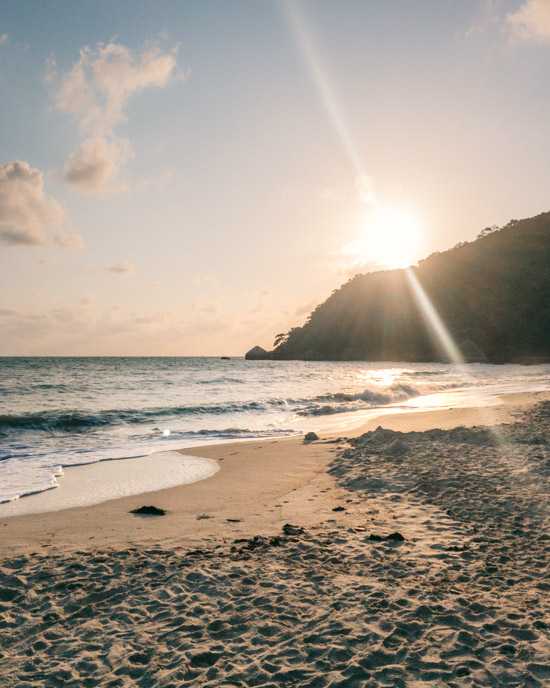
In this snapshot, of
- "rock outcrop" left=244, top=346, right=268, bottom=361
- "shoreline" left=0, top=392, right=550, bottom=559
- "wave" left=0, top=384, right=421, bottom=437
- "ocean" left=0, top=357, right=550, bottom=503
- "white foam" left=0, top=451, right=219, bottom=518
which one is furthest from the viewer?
"rock outcrop" left=244, top=346, right=268, bottom=361

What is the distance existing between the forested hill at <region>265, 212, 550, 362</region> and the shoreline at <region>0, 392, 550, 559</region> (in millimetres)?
74107

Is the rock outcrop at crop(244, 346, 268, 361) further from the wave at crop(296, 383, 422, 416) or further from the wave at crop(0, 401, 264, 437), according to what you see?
the wave at crop(0, 401, 264, 437)

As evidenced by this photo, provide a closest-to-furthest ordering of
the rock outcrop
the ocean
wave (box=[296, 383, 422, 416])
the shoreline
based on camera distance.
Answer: the shoreline, the ocean, wave (box=[296, 383, 422, 416]), the rock outcrop

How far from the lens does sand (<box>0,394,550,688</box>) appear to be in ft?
9.46

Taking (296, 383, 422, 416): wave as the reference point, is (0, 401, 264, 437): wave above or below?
above

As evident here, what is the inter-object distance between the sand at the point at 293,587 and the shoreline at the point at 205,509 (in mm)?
46

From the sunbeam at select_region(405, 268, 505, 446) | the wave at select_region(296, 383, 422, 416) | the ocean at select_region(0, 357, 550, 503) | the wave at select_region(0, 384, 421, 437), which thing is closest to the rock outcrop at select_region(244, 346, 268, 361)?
the sunbeam at select_region(405, 268, 505, 446)

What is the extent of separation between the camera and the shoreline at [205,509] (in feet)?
17.6

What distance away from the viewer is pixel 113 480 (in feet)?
28.8

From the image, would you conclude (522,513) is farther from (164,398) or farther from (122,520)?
(164,398)

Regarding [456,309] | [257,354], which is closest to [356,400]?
[456,309]

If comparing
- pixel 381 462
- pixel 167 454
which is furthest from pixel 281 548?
pixel 167 454

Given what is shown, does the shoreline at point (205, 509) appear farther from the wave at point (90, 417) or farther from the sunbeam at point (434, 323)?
the sunbeam at point (434, 323)

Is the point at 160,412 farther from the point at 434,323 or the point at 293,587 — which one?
the point at 434,323
